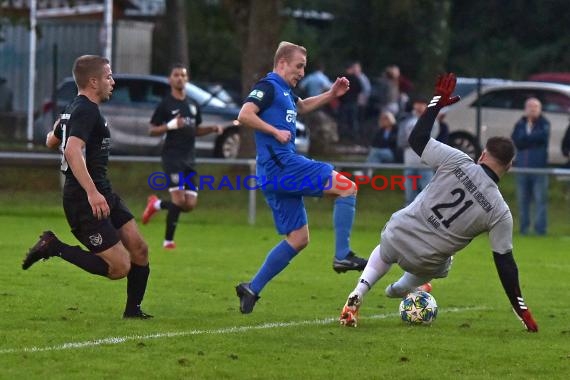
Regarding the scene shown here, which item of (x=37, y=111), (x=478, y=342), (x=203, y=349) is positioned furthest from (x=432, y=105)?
(x=37, y=111)

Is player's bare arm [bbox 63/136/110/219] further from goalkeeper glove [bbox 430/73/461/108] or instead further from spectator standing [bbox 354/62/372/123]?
spectator standing [bbox 354/62/372/123]

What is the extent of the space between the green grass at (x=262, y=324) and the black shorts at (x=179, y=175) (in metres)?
0.75

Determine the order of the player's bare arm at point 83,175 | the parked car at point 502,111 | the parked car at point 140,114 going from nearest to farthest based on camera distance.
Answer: the player's bare arm at point 83,175 → the parked car at point 140,114 → the parked car at point 502,111

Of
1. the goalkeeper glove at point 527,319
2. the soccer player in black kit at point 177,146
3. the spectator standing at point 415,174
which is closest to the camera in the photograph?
the goalkeeper glove at point 527,319

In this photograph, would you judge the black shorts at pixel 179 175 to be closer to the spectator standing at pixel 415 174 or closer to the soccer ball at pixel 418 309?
the spectator standing at pixel 415 174

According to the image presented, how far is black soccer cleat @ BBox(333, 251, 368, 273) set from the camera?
1038cm

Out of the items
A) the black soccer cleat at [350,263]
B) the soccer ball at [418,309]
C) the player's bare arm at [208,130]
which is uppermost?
the player's bare arm at [208,130]

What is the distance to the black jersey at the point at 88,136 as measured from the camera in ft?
29.7

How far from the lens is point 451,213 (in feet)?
30.3

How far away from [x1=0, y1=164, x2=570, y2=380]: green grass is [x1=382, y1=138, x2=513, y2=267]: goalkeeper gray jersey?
0.61 meters

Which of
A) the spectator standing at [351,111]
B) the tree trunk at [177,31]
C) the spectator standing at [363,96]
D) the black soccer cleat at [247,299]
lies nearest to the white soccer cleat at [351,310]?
the black soccer cleat at [247,299]

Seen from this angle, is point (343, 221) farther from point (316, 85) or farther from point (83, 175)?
point (316, 85)

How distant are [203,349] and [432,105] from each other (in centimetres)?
227

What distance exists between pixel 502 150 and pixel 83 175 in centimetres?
273
